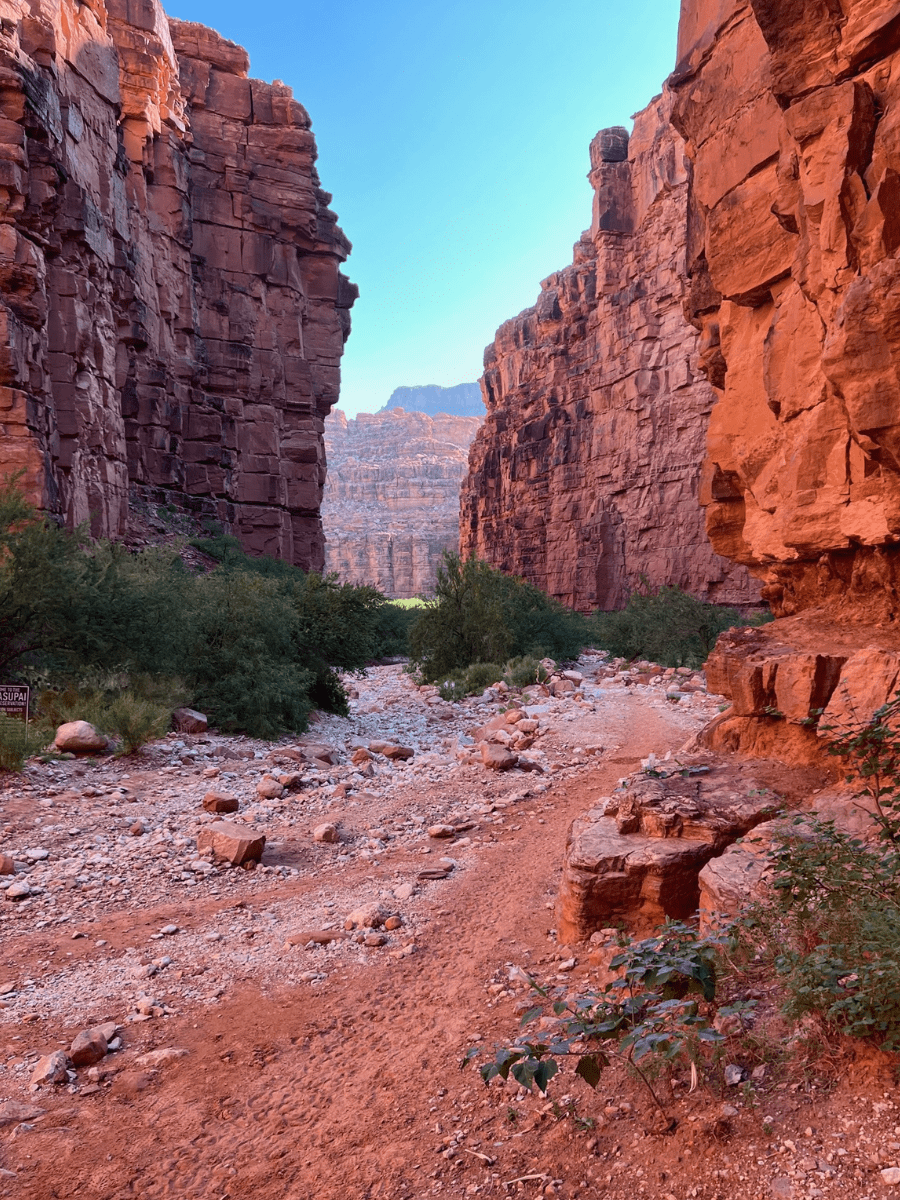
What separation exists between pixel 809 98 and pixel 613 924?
486 centimetres

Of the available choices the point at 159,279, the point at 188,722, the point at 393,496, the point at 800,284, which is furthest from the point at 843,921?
the point at 393,496

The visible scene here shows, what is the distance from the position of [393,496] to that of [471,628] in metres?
100

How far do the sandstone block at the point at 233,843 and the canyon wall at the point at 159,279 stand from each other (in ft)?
29.1

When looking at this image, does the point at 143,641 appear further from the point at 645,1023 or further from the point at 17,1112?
the point at 645,1023

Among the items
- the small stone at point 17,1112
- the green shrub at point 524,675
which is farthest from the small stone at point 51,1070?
the green shrub at point 524,675

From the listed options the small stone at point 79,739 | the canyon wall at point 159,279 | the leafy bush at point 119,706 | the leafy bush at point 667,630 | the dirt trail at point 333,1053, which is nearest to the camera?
the dirt trail at point 333,1053

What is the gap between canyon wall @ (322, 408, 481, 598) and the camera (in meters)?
97.6

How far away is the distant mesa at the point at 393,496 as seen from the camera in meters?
97.6

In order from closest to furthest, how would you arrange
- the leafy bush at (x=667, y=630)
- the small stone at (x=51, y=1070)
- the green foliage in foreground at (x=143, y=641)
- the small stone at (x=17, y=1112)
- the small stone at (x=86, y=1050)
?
the small stone at (x=17, y=1112)
the small stone at (x=51, y=1070)
the small stone at (x=86, y=1050)
the green foliage in foreground at (x=143, y=641)
the leafy bush at (x=667, y=630)

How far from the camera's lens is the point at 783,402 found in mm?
5184

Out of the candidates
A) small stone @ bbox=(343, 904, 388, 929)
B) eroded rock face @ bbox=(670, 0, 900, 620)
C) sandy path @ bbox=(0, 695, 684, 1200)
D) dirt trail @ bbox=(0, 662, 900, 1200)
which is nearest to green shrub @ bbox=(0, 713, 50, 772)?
dirt trail @ bbox=(0, 662, 900, 1200)

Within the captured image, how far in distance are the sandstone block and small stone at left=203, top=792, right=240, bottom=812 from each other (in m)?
0.85

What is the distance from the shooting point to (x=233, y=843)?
543 cm

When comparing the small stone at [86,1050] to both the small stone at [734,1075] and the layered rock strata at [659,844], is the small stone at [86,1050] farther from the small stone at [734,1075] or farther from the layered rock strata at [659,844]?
the small stone at [734,1075]
